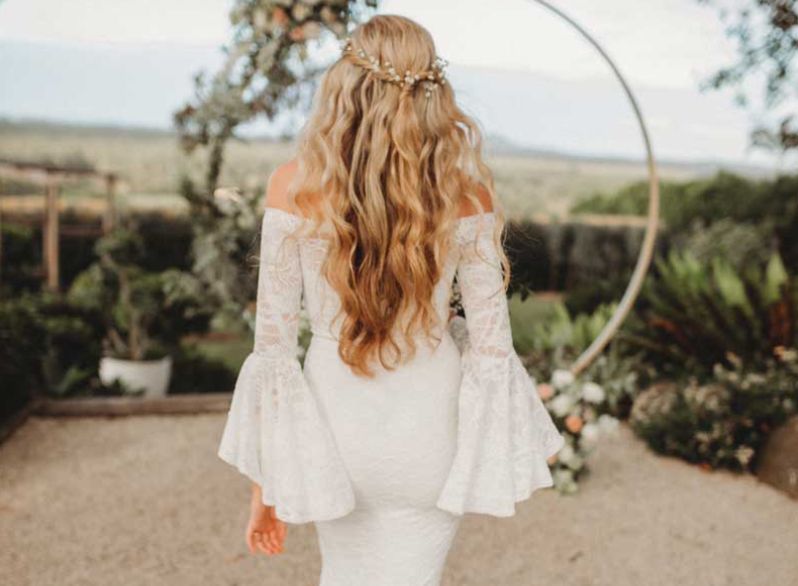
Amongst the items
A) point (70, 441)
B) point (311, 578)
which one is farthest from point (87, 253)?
point (311, 578)

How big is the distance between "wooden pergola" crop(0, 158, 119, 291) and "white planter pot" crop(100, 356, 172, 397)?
1585 millimetres

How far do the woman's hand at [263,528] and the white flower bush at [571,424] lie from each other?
239 cm

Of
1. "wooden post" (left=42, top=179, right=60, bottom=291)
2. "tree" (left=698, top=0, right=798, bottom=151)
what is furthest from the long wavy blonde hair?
"wooden post" (left=42, top=179, right=60, bottom=291)

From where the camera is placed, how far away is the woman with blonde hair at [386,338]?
1.67 metres

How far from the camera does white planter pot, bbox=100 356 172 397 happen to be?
595 cm

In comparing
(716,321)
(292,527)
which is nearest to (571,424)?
(292,527)

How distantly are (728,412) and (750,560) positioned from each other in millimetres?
1317

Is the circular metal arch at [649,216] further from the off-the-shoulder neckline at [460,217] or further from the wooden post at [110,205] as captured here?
the wooden post at [110,205]

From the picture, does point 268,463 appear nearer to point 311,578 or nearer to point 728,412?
point 311,578

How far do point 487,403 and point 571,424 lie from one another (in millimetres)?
2599

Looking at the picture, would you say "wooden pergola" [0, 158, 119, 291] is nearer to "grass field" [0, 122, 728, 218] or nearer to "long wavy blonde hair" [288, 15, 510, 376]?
"grass field" [0, 122, 728, 218]

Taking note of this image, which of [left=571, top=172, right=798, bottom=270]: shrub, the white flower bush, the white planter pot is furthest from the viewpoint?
[left=571, top=172, right=798, bottom=270]: shrub

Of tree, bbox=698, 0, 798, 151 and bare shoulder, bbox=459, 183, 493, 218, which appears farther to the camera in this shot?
tree, bbox=698, 0, 798, 151

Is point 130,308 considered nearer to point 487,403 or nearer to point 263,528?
point 263,528
